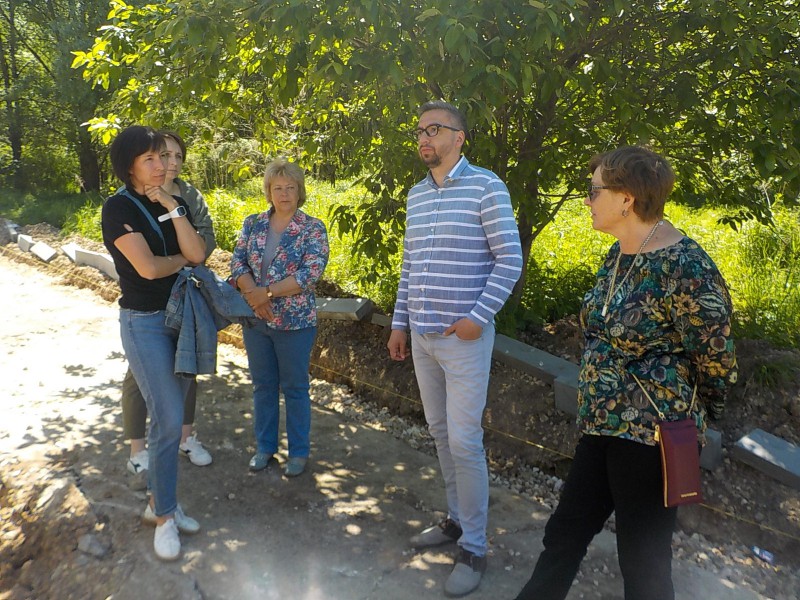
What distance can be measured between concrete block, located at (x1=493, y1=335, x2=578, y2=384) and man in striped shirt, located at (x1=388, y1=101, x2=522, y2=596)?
5.82 ft

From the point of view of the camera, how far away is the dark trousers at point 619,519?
2342 millimetres

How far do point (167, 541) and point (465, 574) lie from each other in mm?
1414

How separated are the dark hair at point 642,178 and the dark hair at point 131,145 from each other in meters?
2.05

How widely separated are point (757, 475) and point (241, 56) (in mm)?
4576

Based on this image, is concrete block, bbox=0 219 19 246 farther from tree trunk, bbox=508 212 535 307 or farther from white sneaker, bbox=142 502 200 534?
white sneaker, bbox=142 502 200 534

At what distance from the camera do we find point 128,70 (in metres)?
5.49

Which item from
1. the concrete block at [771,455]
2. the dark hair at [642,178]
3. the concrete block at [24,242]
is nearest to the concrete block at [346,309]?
the concrete block at [771,455]

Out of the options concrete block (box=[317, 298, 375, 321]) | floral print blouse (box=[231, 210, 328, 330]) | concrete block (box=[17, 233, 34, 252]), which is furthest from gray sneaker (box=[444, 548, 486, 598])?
concrete block (box=[17, 233, 34, 252])

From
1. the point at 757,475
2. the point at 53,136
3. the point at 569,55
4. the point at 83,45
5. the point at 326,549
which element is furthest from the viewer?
the point at 53,136

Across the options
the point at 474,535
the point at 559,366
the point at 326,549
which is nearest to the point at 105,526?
the point at 326,549

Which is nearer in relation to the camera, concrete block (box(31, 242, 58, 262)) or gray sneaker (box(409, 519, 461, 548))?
gray sneaker (box(409, 519, 461, 548))

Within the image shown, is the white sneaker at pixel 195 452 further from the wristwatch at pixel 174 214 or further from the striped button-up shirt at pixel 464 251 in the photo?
the striped button-up shirt at pixel 464 251

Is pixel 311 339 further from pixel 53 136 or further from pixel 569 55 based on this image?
pixel 53 136

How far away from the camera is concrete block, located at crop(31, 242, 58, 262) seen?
10742mm
